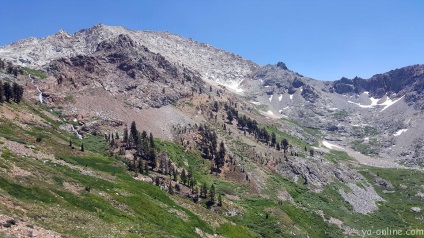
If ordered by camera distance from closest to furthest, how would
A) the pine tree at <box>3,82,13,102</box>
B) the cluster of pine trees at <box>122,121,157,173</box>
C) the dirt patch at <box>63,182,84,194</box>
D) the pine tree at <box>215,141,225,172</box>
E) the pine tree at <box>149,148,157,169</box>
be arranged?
the dirt patch at <box>63,182,84,194</box> → the pine tree at <box>3,82,13,102</box> → the cluster of pine trees at <box>122,121,157,173</box> → the pine tree at <box>149,148,157,169</box> → the pine tree at <box>215,141,225,172</box>

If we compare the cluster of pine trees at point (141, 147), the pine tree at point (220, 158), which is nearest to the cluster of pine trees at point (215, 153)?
the pine tree at point (220, 158)

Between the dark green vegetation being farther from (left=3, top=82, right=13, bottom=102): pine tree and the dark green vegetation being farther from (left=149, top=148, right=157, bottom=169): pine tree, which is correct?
(left=3, top=82, right=13, bottom=102): pine tree

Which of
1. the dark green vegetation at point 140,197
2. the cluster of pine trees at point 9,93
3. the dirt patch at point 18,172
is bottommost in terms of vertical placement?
the dark green vegetation at point 140,197

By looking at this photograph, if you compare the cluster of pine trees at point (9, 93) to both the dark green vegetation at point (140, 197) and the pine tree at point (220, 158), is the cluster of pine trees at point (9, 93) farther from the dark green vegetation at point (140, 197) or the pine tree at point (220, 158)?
the pine tree at point (220, 158)

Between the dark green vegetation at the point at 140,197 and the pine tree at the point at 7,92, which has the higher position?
the pine tree at the point at 7,92

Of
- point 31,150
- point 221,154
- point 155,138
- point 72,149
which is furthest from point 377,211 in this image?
point 31,150

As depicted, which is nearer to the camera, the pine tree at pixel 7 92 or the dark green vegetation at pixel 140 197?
the dark green vegetation at pixel 140 197

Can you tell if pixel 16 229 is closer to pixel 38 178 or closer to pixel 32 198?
pixel 32 198

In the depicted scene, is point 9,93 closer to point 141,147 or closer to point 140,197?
point 141,147

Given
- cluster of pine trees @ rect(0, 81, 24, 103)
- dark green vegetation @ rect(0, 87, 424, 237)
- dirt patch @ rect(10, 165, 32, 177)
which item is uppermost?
cluster of pine trees @ rect(0, 81, 24, 103)

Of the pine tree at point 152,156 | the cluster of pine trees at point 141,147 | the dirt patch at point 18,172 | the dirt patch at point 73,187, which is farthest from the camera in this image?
the pine tree at point 152,156

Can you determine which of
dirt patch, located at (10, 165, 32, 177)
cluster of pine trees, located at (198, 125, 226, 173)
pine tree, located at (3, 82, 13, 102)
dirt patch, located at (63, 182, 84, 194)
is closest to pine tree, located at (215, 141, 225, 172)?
cluster of pine trees, located at (198, 125, 226, 173)

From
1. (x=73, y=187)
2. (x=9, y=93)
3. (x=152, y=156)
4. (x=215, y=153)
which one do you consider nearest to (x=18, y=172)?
(x=73, y=187)

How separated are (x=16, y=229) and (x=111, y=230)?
17.6m
